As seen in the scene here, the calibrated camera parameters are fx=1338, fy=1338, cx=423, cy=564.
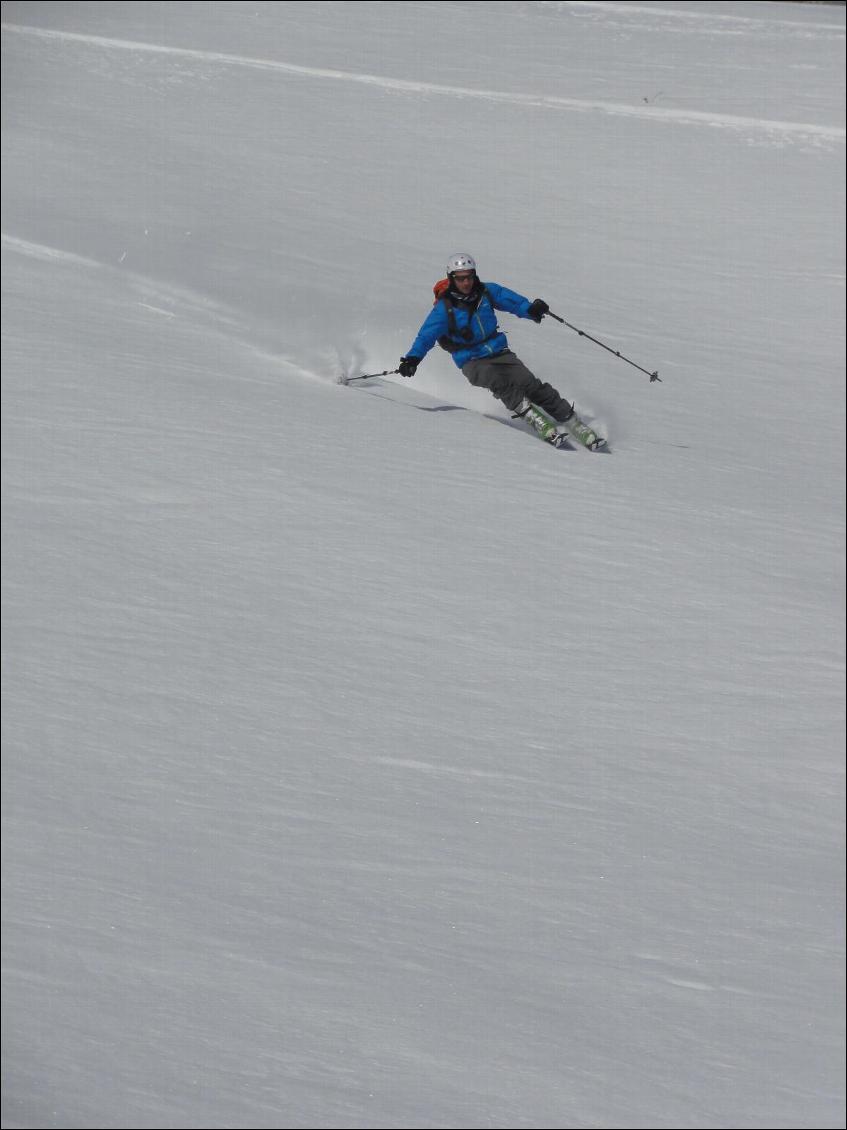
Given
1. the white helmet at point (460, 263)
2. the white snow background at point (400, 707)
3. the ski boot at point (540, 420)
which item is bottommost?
the white snow background at point (400, 707)

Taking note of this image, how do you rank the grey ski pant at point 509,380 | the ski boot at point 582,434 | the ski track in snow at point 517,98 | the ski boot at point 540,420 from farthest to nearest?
the ski track in snow at point 517,98 → the ski boot at point 582,434 → the ski boot at point 540,420 → the grey ski pant at point 509,380

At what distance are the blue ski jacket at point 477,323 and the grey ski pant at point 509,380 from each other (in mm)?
64

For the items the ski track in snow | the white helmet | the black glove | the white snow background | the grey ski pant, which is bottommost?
the white snow background

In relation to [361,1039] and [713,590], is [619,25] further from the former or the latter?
[361,1039]

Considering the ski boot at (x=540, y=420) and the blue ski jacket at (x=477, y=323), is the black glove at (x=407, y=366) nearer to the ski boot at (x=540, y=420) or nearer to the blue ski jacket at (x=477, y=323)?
the blue ski jacket at (x=477, y=323)

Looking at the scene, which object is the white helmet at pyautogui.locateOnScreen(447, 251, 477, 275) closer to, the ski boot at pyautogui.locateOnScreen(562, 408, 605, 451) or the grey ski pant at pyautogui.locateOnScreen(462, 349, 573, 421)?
the grey ski pant at pyautogui.locateOnScreen(462, 349, 573, 421)

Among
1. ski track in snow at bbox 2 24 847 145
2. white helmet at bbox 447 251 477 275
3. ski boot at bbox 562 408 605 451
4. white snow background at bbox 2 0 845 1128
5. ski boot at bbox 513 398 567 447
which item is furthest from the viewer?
ski track in snow at bbox 2 24 847 145

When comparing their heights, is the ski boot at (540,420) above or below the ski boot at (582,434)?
above

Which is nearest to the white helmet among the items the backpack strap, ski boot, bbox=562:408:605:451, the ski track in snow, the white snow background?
the backpack strap

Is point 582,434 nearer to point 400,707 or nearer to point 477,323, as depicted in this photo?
point 477,323

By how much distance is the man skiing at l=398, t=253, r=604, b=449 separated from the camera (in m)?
8.98

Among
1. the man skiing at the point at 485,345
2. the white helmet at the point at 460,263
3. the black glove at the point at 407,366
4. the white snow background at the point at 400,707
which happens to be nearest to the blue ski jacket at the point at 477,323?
the man skiing at the point at 485,345

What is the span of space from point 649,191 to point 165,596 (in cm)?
1127

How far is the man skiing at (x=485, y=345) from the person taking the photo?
29.5 feet
